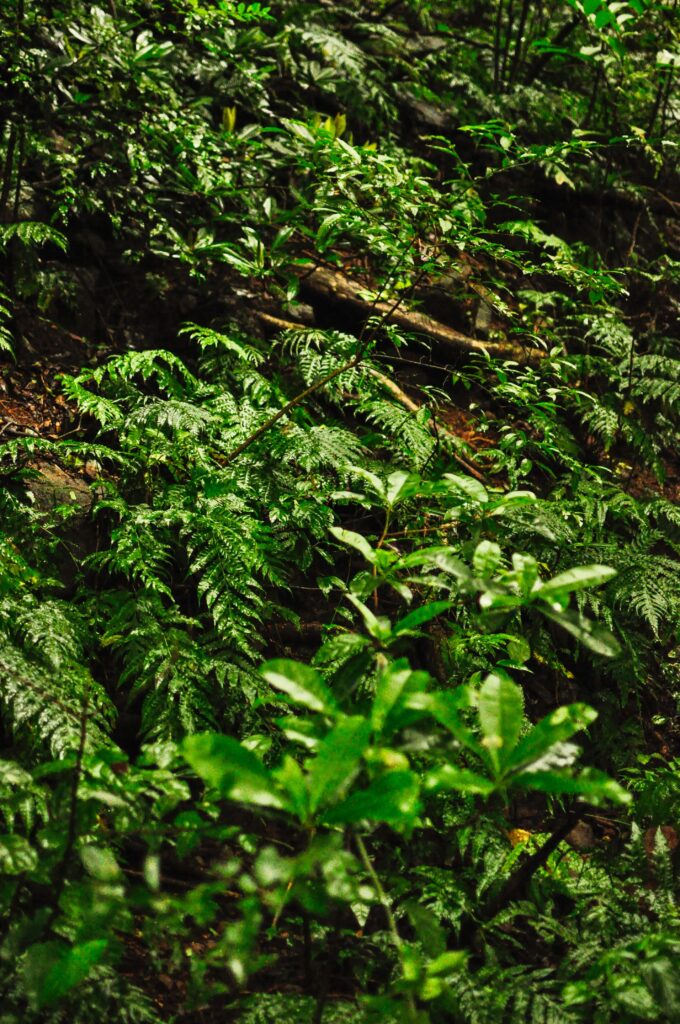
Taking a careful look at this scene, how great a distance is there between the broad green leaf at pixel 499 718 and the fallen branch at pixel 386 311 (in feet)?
10.6

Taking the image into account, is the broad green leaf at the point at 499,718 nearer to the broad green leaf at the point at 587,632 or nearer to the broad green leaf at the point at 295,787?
the broad green leaf at the point at 587,632

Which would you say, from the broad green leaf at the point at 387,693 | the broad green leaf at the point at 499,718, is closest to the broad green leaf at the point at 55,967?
the broad green leaf at the point at 387,693

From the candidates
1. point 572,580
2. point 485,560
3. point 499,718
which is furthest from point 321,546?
point 499,718

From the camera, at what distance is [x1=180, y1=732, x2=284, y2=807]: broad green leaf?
1234 mm

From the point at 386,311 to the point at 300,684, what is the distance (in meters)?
3.44

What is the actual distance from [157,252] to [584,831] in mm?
3531

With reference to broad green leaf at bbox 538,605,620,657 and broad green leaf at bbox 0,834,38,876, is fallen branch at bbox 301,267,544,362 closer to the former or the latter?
broad green leaf at bbox 538,605,620,657

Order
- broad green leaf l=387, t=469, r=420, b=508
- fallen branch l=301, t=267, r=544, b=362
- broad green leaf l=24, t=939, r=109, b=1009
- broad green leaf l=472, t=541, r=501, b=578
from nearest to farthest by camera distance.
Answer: broad green leaf l=24, t=939, r=109, b=1009
broad green leaf l=472, t=541, r=501, b=578
broad green leaf l=387, t=469, r=420, b=508
fallen branch l=301, t=267, r=544, b=362

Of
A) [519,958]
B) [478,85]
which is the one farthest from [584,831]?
[478,85]

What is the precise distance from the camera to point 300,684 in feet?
4.82

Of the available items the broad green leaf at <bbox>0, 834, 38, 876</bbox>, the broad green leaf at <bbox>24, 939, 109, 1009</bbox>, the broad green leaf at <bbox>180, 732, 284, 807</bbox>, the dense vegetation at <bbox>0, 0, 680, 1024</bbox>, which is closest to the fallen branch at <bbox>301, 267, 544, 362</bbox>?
the dense vegetation at <bbox>0, 0, 680, 1024</bbox>

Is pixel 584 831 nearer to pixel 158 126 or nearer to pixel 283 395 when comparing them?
pixel 283 395

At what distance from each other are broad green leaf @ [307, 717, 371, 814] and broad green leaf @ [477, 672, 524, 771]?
10.4 inches

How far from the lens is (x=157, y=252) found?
388 cm
